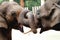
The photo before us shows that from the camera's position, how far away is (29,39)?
199cm

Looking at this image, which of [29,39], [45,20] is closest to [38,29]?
[45,20]

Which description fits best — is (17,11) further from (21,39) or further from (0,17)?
(21,39)

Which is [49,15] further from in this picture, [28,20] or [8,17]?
[8,17]

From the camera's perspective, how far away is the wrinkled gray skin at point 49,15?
656 mm

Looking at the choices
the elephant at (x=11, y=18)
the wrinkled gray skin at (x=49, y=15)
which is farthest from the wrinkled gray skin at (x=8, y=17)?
the wrinkled gray skin at (x=49, y=15)

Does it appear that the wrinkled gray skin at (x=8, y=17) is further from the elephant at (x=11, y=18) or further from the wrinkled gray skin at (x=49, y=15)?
the wrinkled gray skin at (x=49, y=15)

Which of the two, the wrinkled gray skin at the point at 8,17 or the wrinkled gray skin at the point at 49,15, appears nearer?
the wrinkled gray skin at the point at 49,15

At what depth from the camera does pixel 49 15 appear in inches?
26.8

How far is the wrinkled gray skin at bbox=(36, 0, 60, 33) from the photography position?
2.15ft

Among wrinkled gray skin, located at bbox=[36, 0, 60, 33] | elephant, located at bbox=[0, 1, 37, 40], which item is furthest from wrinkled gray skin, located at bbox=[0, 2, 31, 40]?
wrinkled gray skin, located at bbox=[36, 0, 60, 33]

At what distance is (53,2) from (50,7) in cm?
2

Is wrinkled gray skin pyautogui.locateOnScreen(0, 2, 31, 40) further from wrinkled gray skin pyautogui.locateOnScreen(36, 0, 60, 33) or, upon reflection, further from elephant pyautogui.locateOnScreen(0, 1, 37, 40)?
wrinkled gray skin pyautogui.locateOnScreen(36, 0, 60, 33)

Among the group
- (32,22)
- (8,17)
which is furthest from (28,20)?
(8,17)

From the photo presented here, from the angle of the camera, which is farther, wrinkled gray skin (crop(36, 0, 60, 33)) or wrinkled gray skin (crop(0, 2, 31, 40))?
wrinkled gray skin (crop(0, 2, 31, 40))
